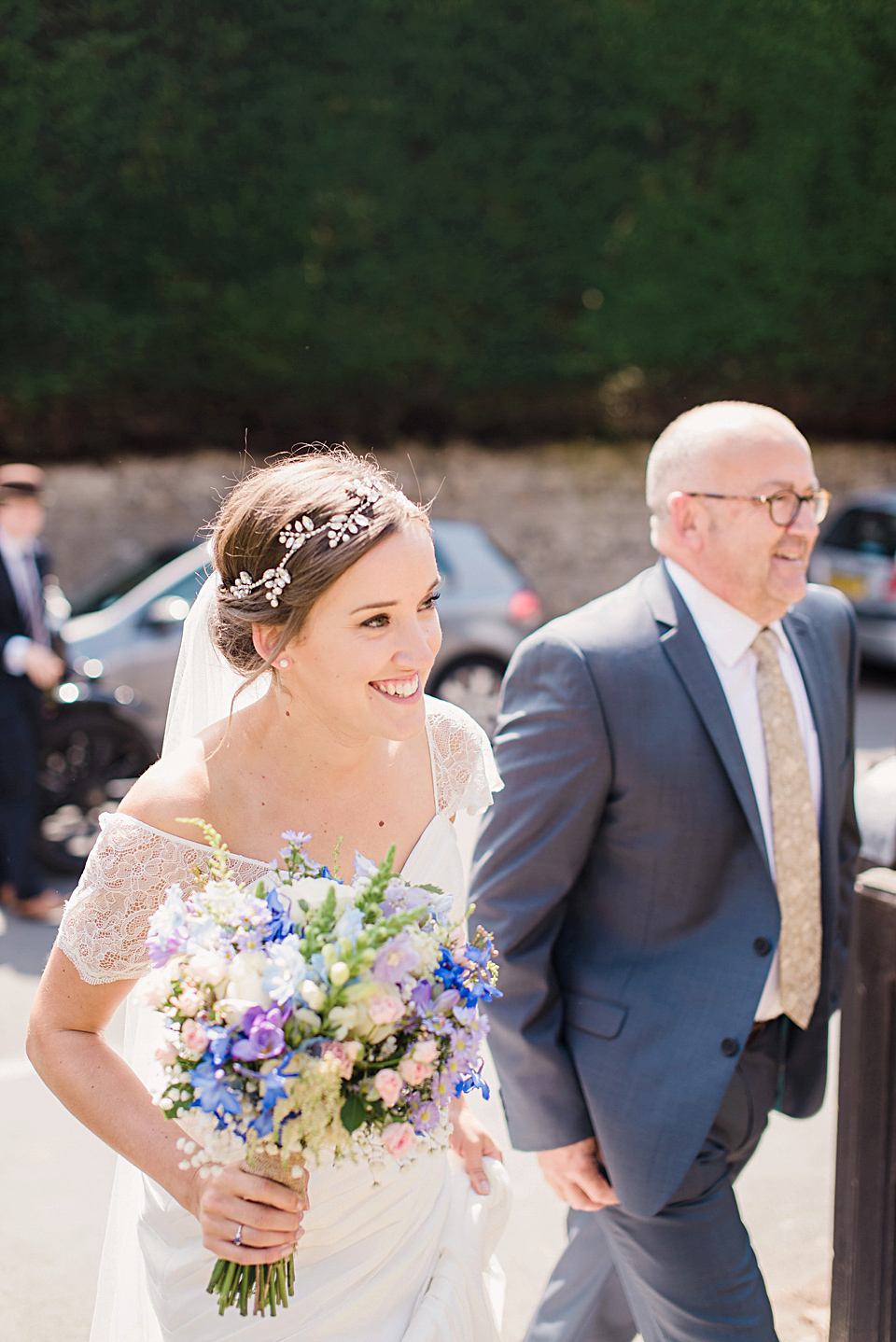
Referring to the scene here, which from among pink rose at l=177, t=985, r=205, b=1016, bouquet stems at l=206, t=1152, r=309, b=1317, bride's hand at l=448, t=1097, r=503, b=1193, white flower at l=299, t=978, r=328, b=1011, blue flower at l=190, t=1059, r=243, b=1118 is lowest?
bride's hand at l=448, t=1097, r=503, b=1193

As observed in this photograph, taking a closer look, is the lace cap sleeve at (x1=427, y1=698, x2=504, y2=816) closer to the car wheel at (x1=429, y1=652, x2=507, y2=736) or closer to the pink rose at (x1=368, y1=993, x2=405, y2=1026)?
the pink rose at (x1=368, y1=993, x2=405, y2=1026)

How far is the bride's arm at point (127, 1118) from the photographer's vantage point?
156 cm

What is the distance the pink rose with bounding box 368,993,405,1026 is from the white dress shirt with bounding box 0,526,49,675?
5.40 metres

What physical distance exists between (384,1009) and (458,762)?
2.92 feet

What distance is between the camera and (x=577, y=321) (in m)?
16.2

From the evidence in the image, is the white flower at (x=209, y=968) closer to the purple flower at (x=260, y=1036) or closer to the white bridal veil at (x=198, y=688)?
the purple flower at (x=260, y=1036)

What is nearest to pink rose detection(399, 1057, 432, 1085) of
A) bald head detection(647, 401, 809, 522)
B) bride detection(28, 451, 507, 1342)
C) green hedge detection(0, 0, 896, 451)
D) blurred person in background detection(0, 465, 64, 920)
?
bride detection(28, 451, 507, 1342)

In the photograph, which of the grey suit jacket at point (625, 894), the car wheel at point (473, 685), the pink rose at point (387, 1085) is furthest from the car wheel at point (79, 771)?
the pink rose at point (387, 1085)

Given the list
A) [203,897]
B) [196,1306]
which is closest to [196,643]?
[203,897]

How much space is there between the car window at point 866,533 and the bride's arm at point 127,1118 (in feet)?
39.8

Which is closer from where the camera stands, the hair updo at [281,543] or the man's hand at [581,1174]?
the hair updo at [281,543]

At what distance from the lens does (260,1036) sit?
1.41m

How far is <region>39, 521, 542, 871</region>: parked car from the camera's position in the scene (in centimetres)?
689

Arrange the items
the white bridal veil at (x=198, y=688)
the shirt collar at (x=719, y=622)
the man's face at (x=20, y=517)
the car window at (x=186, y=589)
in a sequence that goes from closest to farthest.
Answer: the white bridal veil at (x=198, y=688) → the shirt collar at (x=719, y=622) → the man's face at (x=20, y=517) → the car window at (x=186, y=589)
